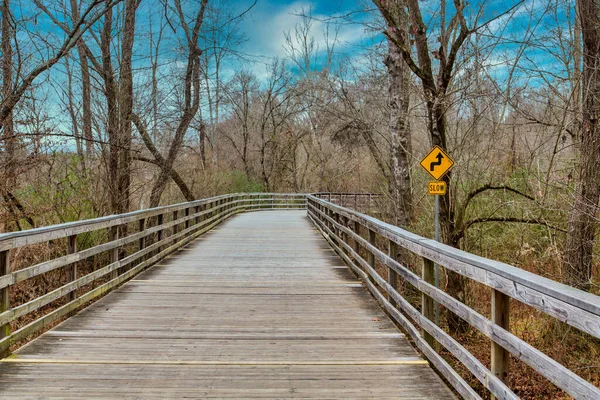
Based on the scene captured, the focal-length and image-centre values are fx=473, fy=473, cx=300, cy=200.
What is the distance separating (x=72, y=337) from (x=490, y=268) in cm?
370

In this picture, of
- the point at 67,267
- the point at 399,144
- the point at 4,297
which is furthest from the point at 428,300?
the point at 399,144

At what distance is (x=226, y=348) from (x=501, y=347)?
2.38 meters

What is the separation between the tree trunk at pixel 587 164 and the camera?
19.8 ft

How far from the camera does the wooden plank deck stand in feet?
10.9

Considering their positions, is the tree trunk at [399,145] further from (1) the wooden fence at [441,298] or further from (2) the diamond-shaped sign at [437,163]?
(1) the wooden fence at [441,298]

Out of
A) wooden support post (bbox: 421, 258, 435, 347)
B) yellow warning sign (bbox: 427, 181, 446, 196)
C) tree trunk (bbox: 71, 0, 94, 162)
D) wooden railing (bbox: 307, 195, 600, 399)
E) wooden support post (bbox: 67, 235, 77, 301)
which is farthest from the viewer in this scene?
tree trunk (bbox: 71, 0, 94, 162)

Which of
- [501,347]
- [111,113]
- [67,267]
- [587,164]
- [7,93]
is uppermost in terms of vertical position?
[111,113]

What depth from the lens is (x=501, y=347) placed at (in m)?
2.62

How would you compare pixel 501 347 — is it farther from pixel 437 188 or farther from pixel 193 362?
pixel 437 188

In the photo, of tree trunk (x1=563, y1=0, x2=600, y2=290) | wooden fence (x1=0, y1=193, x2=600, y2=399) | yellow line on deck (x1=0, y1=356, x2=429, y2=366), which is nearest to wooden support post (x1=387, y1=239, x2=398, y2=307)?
wooden fence (x1=0, y1=193, x2=600, y2=399)

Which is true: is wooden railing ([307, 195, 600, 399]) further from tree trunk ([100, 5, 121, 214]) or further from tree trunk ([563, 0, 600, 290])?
tree trunk ([100, 5, 121, 214])

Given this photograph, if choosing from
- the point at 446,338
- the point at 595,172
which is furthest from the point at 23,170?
the point at 595,172

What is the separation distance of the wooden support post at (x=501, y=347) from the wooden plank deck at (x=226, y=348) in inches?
25.8

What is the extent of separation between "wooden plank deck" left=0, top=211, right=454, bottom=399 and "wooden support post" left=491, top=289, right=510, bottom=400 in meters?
0.65
